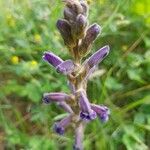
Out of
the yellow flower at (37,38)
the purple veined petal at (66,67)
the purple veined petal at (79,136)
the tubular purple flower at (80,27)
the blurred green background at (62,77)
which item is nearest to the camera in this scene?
the tubular purple flower at (80,27)

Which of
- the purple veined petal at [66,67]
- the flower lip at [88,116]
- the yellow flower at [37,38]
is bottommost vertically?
the flower lip at [88,116]

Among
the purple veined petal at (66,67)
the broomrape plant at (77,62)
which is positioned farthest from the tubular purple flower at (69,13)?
the purple veined petal at (66,67)

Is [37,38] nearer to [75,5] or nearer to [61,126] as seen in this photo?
[61,126]

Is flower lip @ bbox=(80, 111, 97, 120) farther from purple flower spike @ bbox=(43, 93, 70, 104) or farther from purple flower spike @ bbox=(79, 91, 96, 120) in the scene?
purple flower spike @ bbox=(43, 93, 70, 104)

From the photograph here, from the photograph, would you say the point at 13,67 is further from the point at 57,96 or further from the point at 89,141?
the point at 57,96

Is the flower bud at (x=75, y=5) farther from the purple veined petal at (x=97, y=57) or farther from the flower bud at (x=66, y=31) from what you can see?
the purple veined petal at (x=97, y=57)

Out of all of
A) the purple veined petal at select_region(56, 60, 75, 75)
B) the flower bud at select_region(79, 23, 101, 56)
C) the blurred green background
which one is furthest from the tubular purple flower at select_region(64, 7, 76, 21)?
the blurred green background

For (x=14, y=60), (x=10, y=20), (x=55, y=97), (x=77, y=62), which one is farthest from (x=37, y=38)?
(x=77, y=62)
